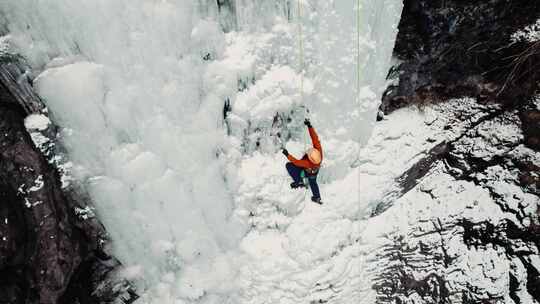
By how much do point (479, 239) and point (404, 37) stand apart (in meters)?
2.77

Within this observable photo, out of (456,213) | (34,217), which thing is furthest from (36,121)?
(456,213)

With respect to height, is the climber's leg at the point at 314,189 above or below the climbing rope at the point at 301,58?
below

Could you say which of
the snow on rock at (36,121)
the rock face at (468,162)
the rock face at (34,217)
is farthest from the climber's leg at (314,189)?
the snow on rock at (36,121)

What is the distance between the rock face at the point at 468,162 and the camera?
503cm

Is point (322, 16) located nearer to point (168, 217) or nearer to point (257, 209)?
point (257, 209)

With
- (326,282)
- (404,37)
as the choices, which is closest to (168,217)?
(326,282)

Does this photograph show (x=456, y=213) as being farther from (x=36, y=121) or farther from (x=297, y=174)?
(x=36, y=121)

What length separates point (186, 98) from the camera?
462 centimetres

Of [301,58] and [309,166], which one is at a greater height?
[301,58]

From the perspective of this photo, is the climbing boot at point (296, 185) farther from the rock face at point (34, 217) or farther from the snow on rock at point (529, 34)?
the snow on rock at point (529, 34)

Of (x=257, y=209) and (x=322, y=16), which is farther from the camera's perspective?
(x=257, y=209)

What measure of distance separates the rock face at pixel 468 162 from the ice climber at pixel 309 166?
131 centimetres

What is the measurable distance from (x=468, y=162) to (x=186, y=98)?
373 centimetres

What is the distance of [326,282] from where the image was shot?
222 inches
